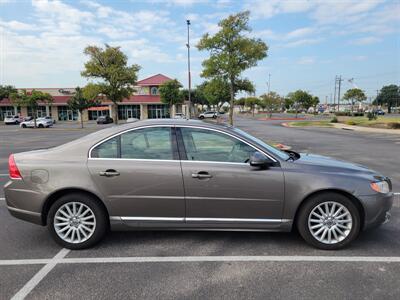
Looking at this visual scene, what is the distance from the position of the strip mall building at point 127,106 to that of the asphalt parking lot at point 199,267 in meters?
53.4

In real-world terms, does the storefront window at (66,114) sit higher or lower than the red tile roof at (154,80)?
lower

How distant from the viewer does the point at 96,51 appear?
36.1 m

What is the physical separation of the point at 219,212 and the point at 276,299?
1184 millimetres

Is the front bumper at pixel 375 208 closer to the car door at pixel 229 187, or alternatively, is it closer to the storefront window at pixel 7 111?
the car door at pixel 229 187

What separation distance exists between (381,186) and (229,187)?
1.86 metres

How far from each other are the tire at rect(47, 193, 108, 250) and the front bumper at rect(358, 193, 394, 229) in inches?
125

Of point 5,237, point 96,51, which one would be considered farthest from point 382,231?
point 96,51

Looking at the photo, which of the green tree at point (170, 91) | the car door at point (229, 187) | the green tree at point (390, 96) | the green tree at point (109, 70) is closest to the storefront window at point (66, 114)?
the green tree at point (170, 91)

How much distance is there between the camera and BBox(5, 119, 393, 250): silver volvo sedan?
141 inches

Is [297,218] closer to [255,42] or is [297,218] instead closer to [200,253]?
[200,253]

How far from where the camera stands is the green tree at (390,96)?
340ft

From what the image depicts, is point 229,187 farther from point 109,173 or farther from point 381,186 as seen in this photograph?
point 381,186

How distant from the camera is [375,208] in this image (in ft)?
11.8

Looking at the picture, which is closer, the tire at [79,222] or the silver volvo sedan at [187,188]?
the silver volvo sedan at [187,188]
